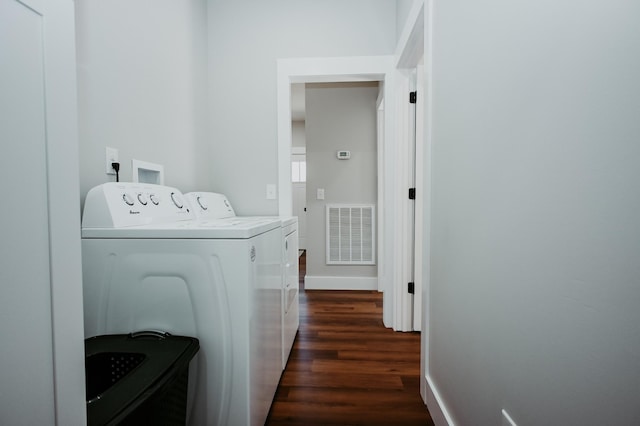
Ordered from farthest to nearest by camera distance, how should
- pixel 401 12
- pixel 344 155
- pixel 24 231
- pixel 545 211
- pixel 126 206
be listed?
pixel 344 155, pixel 401 12, pixel 126 206, pixel 545 211, pixel 24 231

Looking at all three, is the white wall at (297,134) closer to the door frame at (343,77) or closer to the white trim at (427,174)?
the door frame at (343,77)

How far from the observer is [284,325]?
5.57 ft

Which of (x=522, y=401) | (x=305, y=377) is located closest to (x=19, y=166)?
(x=522, y=401)

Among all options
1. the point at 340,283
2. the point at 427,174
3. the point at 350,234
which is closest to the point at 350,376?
the point at 427,174

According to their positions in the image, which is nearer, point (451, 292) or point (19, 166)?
point (19, 166)

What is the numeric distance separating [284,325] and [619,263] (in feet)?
4.86

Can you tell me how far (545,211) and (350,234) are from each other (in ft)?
8.99

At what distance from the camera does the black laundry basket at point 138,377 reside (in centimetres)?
66

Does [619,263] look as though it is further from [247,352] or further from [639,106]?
[247,352]

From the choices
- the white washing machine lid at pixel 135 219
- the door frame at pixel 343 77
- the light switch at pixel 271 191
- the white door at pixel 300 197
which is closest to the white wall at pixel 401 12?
the door frame at pixel 343 77

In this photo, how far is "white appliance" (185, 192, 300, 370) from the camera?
171 cm

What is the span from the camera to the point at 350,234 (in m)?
3.38

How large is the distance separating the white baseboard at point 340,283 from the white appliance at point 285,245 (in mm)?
1274

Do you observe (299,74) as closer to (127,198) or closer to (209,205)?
(209,205)
